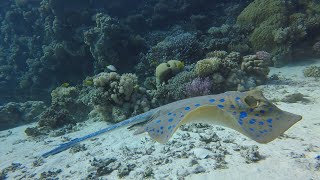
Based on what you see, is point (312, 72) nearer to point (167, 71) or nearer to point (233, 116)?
point (167, 71)

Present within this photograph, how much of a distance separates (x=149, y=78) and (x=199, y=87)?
361 centimetres

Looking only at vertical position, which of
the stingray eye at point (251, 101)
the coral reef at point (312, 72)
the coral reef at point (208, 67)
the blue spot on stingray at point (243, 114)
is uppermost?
the coral reef at point (208, 67)

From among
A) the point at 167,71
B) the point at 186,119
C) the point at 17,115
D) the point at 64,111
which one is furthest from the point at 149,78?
the point at 17,115

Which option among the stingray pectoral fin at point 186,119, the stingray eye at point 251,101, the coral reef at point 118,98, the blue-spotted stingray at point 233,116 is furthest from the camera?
the coral reef at point 118,98

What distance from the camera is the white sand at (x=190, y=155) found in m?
3.79

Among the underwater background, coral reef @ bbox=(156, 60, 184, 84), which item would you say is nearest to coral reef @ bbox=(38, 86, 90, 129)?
the underwater background

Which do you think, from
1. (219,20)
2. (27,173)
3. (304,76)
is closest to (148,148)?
(27,173)

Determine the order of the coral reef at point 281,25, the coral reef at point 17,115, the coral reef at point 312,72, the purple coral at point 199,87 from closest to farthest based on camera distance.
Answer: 1. the purple coral at point 199,87
2. the coral reef at point 312,72
3. the coral reef at point 281,25
4. the coral reef at point 17,115

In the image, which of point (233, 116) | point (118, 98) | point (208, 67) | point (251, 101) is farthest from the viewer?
point (208, 67)

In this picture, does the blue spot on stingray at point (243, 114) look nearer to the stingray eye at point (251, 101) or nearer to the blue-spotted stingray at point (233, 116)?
the blue-spotted stingray at point (233, 116)

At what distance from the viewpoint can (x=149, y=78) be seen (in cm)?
1111

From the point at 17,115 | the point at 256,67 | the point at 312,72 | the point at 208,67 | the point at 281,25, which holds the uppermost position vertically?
the point at 281,25

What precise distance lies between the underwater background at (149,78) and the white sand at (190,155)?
29 mm

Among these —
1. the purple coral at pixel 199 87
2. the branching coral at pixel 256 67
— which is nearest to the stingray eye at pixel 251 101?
the purple coral at pixel 199 87
